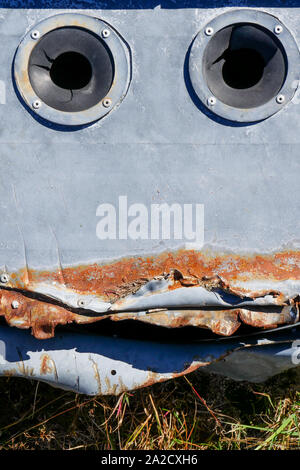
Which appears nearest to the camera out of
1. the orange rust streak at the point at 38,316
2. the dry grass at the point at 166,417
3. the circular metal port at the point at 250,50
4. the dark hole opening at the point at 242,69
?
the orange rust streak at the point at 38,316

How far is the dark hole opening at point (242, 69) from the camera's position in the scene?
2170 millimetres

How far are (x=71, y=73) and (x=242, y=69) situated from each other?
585 millimetres

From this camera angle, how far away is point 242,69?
2256 millimetres

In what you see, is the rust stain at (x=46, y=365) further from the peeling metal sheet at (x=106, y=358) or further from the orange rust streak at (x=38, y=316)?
the orange rust streak at (x=38, y=316)

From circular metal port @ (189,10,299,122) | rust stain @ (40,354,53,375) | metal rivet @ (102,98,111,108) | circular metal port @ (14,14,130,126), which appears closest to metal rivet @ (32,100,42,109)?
circular metal port @ (14,14,130,126)

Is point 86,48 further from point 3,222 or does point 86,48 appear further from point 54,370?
point 54,370

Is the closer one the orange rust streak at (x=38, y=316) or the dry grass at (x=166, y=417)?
the orange rust streak at (x=38, y=316)

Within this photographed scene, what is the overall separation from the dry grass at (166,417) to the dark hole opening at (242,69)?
3.97 feet

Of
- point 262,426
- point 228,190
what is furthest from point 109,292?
point 262,426

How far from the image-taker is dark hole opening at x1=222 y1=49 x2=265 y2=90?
2.17 metres

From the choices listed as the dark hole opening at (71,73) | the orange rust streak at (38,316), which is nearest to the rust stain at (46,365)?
the orange rust streak at (38,316)

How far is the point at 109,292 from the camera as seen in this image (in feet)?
6.65

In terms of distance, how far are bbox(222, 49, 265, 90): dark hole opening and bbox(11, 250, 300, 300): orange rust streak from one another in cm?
62

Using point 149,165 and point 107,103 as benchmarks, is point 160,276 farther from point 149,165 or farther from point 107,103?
point 107,103
